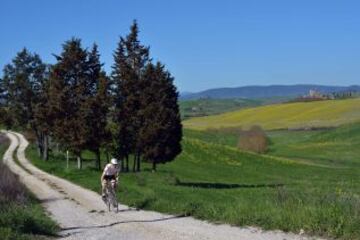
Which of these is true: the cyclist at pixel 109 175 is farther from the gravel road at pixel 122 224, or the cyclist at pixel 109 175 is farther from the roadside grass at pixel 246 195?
the roadside grass at pixel 246 195

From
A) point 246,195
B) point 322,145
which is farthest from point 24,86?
point 322,145

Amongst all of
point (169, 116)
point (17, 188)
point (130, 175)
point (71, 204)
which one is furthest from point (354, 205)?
point (169, 116)

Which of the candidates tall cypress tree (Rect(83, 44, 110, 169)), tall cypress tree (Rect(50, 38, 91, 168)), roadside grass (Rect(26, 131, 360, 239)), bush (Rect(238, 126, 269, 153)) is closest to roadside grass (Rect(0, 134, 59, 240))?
roadside grass (Rect(26, 131, 360, 239))

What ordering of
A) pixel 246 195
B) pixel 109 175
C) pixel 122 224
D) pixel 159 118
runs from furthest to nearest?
1. pixel 159 118
2. pixel 246 195
3. pixel 109 175
4. pixel 122 224

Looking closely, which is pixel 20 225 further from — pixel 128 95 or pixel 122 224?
pixel 128 95

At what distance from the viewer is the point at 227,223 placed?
19.8 m

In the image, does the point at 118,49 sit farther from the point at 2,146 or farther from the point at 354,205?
the point at 2,146

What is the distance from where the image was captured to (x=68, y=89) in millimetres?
48219

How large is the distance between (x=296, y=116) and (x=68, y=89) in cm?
8392

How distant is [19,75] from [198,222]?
44.4 metres

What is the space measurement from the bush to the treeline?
3911cm

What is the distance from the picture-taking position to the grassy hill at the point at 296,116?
112m

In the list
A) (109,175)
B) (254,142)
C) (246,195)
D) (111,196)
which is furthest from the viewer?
(254,142)

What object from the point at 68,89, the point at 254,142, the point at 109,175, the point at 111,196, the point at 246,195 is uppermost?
the point at 68,89
